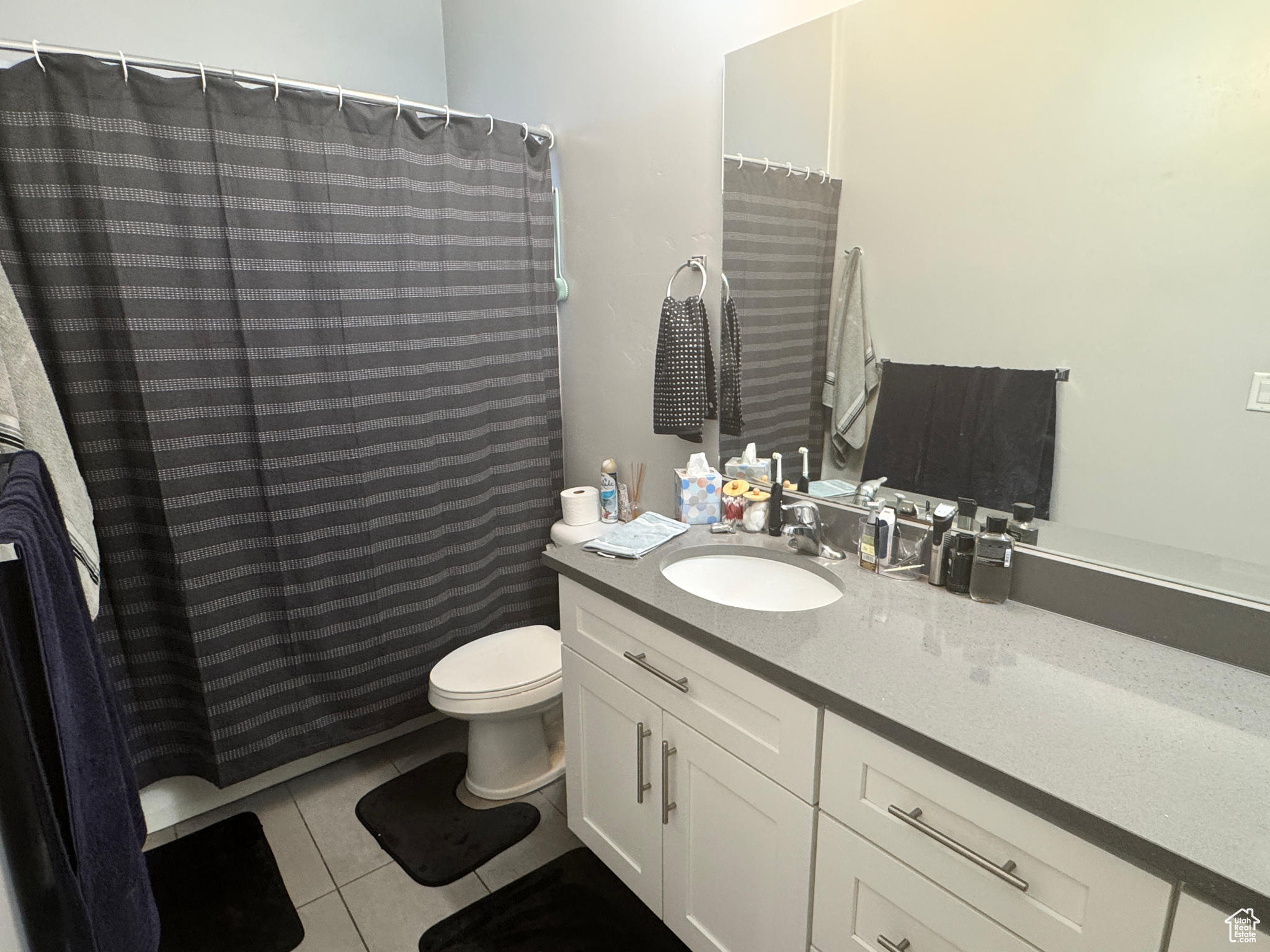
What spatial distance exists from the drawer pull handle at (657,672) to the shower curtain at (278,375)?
3.05 ft

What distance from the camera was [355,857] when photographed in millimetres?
1841

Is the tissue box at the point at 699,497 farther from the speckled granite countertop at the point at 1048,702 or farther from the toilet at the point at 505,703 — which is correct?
the toilet at the point at 505,703

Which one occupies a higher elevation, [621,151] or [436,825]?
[621,151]

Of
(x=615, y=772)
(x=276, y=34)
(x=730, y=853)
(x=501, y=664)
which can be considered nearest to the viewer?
(x=730, y=853)

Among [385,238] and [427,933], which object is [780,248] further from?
[427,933]

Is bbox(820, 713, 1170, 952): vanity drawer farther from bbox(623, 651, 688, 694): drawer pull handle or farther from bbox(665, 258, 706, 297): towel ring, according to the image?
bbox(665, 258, 706, 297): towel ring

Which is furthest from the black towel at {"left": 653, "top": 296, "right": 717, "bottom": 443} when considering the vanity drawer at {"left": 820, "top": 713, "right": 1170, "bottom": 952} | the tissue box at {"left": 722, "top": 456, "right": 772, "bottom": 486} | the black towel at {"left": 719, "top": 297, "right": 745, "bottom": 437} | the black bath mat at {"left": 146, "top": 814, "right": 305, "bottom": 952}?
the black bath mat at {"left": 146, "top": 814, "right": 305, "bottom": 952}

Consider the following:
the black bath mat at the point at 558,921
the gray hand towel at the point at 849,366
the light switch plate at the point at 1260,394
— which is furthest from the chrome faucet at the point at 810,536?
the black bath mat at the point at 558,921

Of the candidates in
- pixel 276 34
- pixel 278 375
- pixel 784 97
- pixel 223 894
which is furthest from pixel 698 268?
pixel 223 894

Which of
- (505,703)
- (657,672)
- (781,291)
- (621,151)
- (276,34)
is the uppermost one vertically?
(276,34)

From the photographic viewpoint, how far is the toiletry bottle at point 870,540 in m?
1.43

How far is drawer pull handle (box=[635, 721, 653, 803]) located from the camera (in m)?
1.40

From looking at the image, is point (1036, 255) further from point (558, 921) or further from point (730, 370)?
point (558, 921)

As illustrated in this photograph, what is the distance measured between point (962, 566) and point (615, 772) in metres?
0.85
